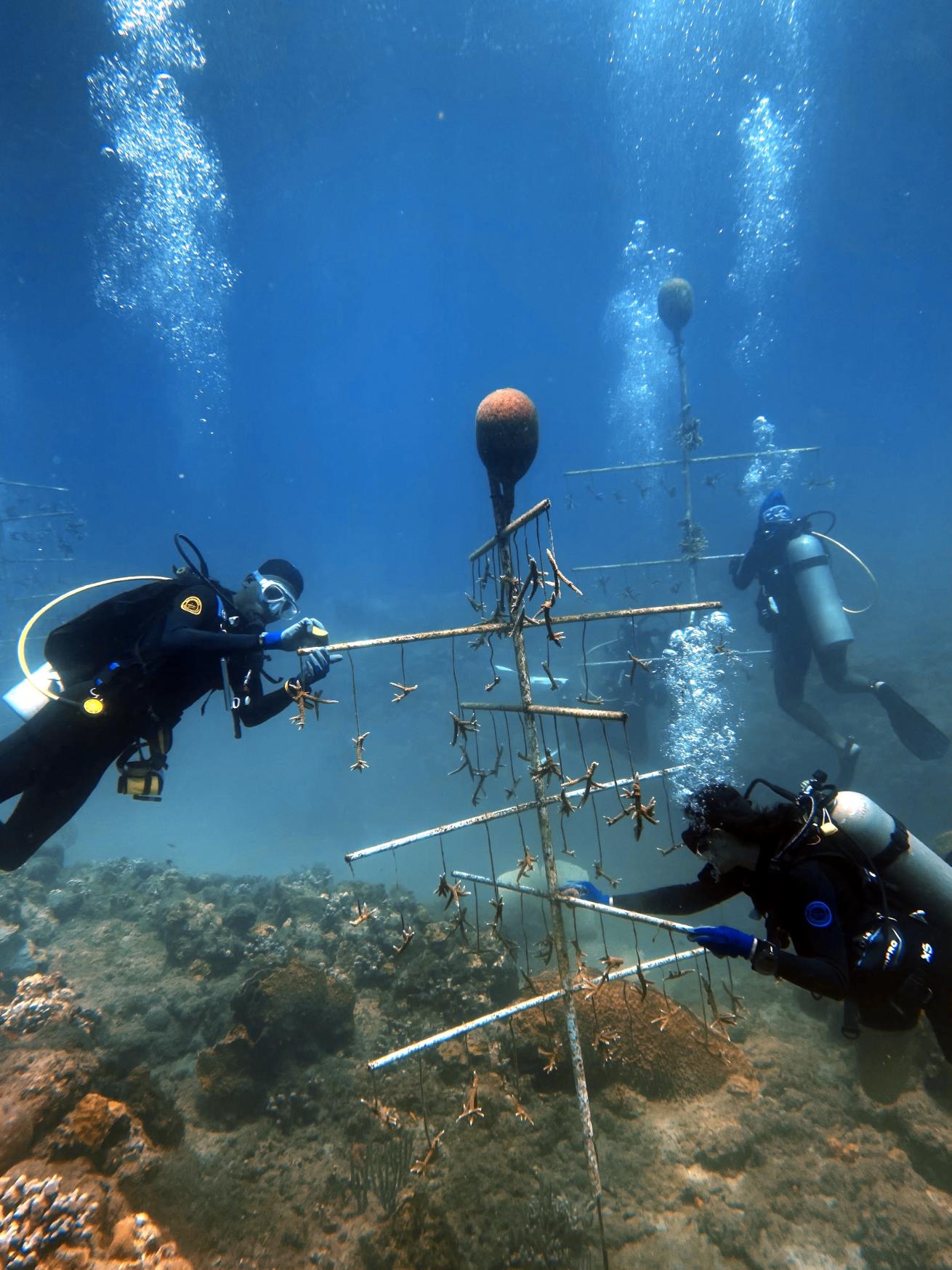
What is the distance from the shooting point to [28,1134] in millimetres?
4801

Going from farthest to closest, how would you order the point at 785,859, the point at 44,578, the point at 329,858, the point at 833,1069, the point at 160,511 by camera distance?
the point at 160,511 < the point at 44,578 < the point at 329,858 < the point at 833,1069 < the point at 785,859

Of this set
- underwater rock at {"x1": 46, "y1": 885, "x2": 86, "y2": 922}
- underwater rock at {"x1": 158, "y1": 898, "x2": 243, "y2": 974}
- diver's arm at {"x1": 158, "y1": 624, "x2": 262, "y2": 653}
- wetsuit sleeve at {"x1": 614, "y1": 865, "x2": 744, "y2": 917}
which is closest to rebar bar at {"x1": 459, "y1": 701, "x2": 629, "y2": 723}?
wetsuit sleeve at {"x1": 614, "y1": 865, "x2": 744, "y2": 917}

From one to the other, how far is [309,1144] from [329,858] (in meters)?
30.3

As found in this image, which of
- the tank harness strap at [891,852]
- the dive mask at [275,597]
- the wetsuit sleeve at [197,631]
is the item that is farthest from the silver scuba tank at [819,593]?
the wetsuit sleeve at [197,631]

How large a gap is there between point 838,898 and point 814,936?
15.2 inches

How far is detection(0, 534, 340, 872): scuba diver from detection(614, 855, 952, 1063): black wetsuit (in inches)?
148

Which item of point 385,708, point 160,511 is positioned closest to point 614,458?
point 160,511

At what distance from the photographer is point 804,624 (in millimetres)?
13039

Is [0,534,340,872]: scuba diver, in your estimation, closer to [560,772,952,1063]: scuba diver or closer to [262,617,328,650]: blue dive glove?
[262,617,328,650]: blue dive glove

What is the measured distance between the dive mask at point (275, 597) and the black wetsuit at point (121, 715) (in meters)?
0.37

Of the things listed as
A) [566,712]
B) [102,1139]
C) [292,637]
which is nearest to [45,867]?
[102,1139]

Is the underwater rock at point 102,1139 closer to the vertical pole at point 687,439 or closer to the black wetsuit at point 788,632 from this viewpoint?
the black wetsuit at point 788,632

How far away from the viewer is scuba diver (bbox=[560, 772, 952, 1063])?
3340 millimetres

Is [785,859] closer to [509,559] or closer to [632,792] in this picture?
[632,792]
